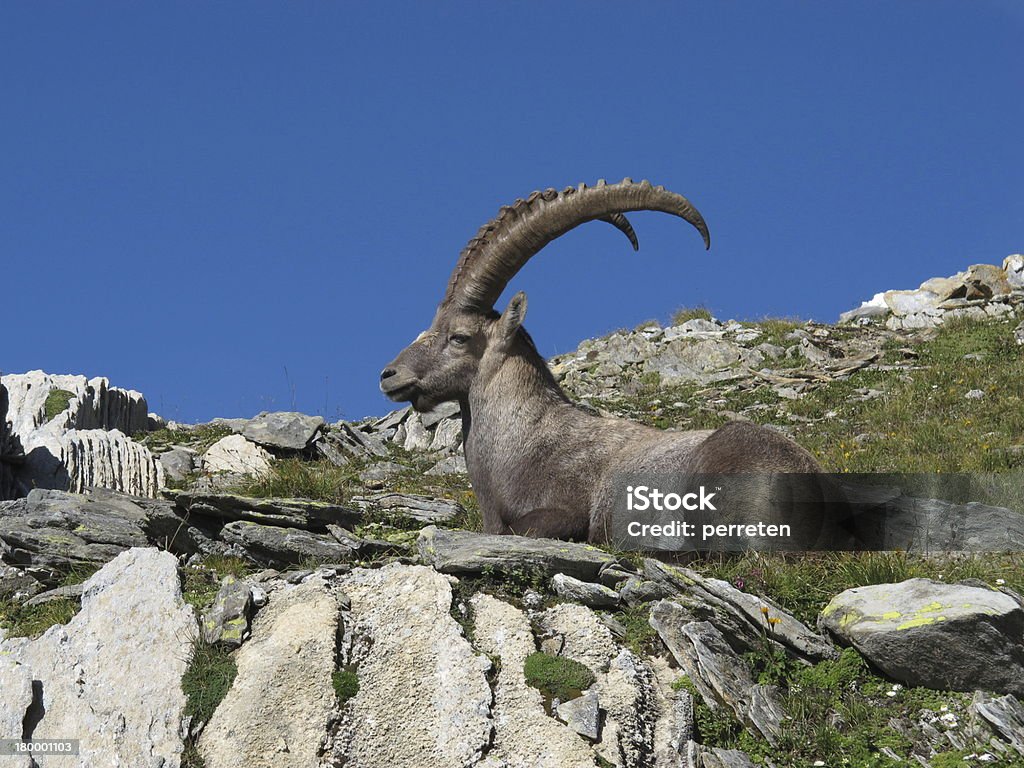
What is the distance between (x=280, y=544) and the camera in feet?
28.3

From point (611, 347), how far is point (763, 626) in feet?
65.0

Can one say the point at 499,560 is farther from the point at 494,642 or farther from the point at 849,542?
the point at 849,542

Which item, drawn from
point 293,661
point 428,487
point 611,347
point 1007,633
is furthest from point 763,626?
point 611,347

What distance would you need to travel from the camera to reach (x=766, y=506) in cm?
884

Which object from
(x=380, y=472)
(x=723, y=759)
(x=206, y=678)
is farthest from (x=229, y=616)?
(x=380, y=472)

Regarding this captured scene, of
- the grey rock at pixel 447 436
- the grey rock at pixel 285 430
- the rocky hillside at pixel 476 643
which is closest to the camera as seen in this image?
the rocky hillside at pixel 476 643

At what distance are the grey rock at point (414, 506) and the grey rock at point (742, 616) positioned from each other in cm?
372

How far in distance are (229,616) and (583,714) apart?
8.13 ft

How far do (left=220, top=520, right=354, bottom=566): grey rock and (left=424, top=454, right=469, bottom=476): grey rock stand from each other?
6.70m

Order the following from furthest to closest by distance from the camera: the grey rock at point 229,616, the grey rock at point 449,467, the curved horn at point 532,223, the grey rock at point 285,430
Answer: the grey rock at point 285,430
the grey rock at point 449,467
the curved horn at point 532,223
the grey rock at point 229,616

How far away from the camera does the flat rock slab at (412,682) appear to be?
6316 mm

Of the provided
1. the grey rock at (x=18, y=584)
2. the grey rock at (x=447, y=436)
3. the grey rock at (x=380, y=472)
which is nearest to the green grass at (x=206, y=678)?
the grey rock at (x=18, y=584)

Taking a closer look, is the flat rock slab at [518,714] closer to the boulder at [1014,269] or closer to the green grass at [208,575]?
the green grass at [208,575]

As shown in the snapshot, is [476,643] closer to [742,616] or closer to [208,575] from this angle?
[742,616]
